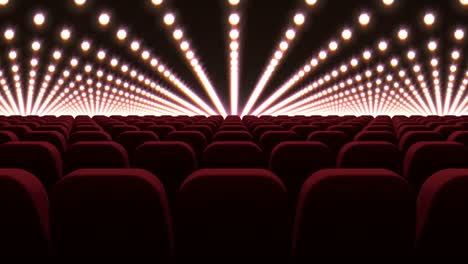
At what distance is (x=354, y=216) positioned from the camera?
2.13 metres

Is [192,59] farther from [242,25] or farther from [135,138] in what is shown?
[135,138]

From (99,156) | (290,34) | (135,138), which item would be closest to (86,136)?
(135,138)

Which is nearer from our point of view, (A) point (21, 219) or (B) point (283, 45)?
(A) point (21, 219)

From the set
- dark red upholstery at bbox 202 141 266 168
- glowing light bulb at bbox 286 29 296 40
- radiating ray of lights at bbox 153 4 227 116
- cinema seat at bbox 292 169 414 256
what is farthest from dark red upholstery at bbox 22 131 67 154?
glowing light bulb at bbox 286 29 296 40

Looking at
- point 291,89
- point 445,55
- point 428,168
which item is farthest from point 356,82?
point 428,168

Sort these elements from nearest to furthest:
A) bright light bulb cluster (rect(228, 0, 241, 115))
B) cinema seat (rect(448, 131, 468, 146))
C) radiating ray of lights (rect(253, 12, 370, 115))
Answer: cinema seat (rect(448, 131, 468, 146))
bright light bulb cluster (rect(228, 0, 241, 115))
radiating ray of lights (rect(253, 12, 370, 115))

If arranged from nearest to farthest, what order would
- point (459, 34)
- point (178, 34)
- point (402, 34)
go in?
point (459, 34) → point (402, 34) → point (178, 34)

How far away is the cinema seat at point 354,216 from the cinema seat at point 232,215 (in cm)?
11

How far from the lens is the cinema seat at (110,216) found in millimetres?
2129

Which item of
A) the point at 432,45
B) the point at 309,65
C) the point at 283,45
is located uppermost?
the point at 283,45

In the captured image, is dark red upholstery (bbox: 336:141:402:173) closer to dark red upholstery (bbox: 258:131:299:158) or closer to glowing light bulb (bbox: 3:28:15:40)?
dark red upholstery (bbox: 258:131:299:158)

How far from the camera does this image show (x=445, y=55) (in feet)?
77.8

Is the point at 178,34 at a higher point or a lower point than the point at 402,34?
higher

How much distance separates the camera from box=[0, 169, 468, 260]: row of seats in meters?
2.09
